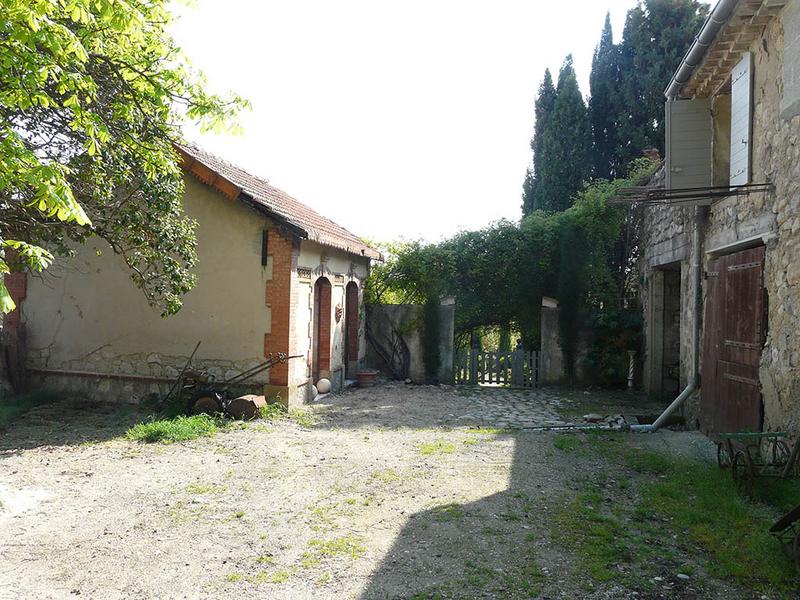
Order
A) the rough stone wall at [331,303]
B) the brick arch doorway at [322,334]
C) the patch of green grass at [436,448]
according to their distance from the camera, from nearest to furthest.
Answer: the patch of green grass at [436,448]
the rough stone wall at [331,303]
the brick arch doorway at [322,334]

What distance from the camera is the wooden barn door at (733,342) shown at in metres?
6.75

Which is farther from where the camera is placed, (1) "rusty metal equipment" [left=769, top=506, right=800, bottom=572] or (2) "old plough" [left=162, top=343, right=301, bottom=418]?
(2) "old plough" [left=162, top=343, right=301, bottom=418]

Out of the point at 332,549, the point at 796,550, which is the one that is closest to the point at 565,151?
the point at 796,550

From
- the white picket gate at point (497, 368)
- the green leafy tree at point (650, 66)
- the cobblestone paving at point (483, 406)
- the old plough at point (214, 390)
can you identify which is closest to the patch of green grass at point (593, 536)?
the cobblestone paving at point (483, 406)

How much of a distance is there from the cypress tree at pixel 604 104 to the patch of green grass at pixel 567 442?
15.5 meters

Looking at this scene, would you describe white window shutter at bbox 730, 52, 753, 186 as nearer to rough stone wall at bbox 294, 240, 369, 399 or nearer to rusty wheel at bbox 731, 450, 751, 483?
rusty wheel at bbox 731, 450, 751, 483

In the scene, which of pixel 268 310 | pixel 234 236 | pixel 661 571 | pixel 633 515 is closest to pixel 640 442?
pixel 633 515

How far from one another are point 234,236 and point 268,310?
1433mm

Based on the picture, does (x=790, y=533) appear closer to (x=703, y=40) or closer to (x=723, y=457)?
(x=723, y=457)

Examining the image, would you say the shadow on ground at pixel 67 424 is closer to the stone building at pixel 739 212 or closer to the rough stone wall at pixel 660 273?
the stone building at pixel 739 212

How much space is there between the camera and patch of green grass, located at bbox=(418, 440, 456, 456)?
7.68 m

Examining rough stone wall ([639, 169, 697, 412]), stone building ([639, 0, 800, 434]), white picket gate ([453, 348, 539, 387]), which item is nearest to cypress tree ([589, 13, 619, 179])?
rough stone wall ([639, 169, 697, 412])

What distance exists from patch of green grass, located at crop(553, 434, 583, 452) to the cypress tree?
15.5 m

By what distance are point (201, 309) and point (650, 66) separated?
58.6ft
